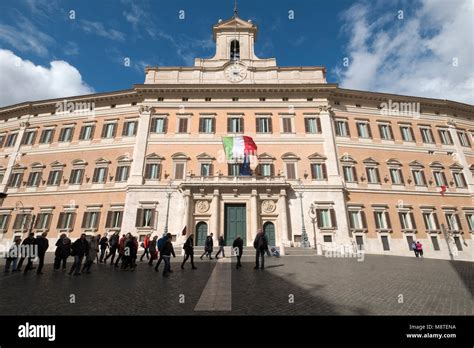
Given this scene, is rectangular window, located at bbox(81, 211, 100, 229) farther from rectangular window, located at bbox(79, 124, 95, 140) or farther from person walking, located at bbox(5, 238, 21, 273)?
person walking, located at bbox(5, 238, 21, 273)

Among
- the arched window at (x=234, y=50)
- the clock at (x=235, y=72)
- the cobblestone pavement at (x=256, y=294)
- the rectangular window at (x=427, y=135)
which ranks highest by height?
the arched window at (x=234, y=50)

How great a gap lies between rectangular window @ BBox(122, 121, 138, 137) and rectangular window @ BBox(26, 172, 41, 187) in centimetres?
891

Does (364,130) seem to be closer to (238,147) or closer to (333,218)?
(333,218)

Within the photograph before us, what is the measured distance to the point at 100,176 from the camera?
22578mm

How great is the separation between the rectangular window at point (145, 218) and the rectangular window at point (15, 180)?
13253 mm

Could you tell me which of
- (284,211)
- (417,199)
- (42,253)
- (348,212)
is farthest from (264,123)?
(42,253)

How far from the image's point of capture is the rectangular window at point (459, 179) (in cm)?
2352

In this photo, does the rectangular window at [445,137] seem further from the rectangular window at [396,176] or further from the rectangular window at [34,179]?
the rectangular window at [34,179]

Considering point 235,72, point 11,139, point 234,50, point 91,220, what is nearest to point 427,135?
point 235,72

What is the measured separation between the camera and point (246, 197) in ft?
67.5

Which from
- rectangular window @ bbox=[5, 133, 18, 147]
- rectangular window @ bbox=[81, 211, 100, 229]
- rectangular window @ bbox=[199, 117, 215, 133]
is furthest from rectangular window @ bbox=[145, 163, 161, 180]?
rectangular window @ bbox=[5, 133, 18, 147]

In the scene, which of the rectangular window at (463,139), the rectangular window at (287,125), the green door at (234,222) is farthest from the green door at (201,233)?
the rectangular window at (463,139)
